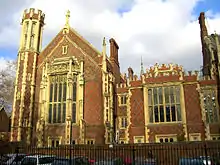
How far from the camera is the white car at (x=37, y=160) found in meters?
12.8

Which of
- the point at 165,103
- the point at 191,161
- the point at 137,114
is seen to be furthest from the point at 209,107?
the point at 191,161

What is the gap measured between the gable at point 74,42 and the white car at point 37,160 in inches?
533

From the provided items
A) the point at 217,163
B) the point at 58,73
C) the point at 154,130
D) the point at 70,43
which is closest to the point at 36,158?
the point at 217,163

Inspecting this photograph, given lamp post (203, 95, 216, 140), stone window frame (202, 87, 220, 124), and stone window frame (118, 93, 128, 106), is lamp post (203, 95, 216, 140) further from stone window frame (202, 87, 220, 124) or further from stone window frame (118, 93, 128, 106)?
stone window frame (118, 93, 128, 106)

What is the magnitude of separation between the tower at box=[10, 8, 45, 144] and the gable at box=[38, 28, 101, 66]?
1.00 meters

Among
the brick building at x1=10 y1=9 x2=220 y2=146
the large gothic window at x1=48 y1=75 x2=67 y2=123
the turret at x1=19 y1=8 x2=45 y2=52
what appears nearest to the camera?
the brick building at x1=10 y1=9 x2=220 y2=146

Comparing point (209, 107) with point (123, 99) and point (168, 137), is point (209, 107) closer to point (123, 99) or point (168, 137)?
point (168, 137)

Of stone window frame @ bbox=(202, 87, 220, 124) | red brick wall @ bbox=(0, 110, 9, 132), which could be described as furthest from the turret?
stone window frame @ bbox=(202, 87, 220, 124)

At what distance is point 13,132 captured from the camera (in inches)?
962

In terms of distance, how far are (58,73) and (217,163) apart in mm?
17978

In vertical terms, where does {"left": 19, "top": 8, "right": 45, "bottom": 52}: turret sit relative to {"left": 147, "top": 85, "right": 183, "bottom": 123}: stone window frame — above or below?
above

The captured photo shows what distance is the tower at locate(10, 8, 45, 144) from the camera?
24.7 m

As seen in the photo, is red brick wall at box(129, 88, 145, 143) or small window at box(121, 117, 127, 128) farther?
small window at box(121, 117, 127, 128)

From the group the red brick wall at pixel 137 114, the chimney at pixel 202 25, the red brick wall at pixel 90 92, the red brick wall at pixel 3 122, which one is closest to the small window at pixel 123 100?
the red brick wall at pixel 137 114
